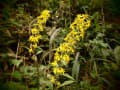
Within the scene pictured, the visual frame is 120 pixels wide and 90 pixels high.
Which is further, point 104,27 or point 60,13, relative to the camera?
point 60,13

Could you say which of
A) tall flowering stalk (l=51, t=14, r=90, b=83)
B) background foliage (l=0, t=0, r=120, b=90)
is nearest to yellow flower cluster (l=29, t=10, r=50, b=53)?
background foliage (l=0, t=0, r=120, b=90)

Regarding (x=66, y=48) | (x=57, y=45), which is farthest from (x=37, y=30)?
(x=57, y=45)

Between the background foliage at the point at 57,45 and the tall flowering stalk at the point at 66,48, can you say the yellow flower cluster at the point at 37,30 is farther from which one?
the tall flowering stalk at the point at 66,48

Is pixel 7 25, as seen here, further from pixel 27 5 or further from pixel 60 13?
pixel 60 13

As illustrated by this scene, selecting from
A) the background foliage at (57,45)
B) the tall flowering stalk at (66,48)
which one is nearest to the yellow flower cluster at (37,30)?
the background foliage at (57,45)

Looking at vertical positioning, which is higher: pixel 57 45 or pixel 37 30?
pixel 37 30

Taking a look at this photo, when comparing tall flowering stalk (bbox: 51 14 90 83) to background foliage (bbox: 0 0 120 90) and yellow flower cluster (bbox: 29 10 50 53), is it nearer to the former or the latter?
background foliage (bbox: 0 0 120 90)

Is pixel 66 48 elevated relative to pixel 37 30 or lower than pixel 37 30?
lower

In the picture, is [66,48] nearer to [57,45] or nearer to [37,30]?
[37,30]

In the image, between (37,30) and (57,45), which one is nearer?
(37,30)

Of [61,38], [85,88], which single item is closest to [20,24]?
[61,38]

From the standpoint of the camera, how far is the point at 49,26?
9.17 ft

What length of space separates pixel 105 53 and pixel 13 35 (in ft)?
6.04

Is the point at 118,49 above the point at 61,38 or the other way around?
the other way around
